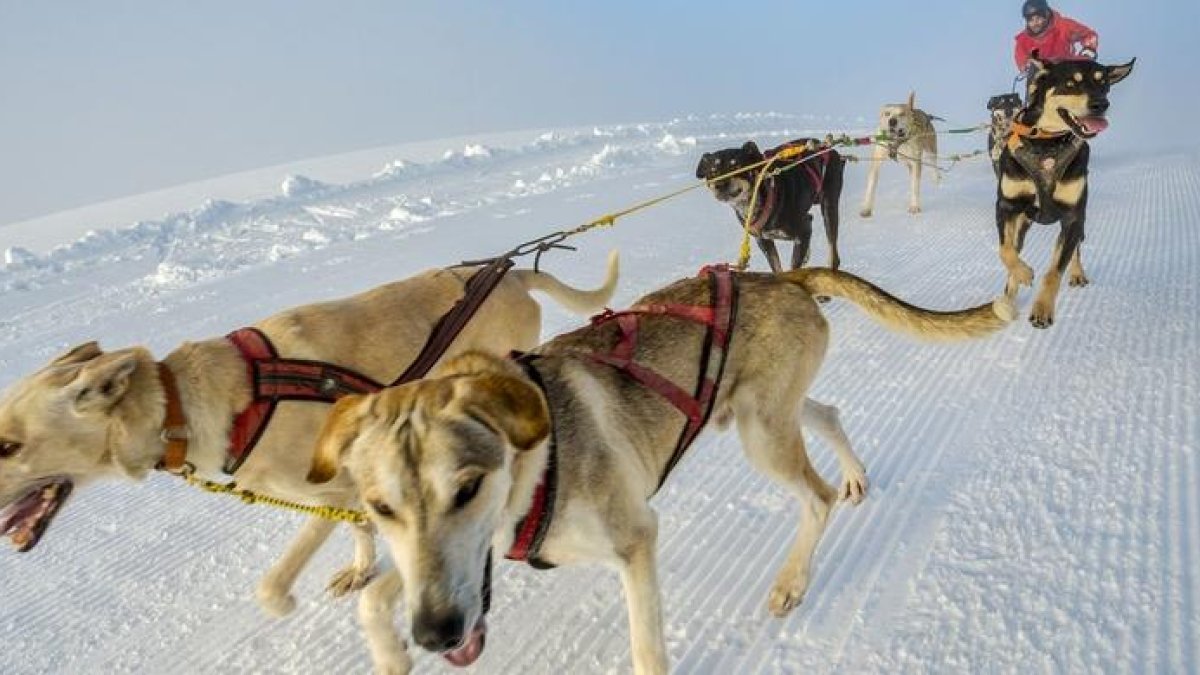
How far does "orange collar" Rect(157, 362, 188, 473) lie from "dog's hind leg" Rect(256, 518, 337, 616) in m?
0.54

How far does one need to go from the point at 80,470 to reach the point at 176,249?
967cm

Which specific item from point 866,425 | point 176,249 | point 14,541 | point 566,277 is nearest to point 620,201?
point 566,277

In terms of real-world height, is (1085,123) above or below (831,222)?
above

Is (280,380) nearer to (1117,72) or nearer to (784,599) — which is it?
(784,599)

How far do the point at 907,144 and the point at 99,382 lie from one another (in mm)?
11273

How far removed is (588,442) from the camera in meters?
2.34

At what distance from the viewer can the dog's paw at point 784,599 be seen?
106 inches

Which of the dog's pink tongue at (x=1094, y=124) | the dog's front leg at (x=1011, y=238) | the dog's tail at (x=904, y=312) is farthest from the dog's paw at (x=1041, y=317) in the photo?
the dog's tail at (x=904, y=312)

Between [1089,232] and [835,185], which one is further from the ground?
[835,185]

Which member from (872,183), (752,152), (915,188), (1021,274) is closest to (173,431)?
(1021,274)

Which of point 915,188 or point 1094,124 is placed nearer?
point 1094,124

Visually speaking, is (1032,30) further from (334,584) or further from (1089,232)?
(334,584)

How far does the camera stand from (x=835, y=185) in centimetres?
749

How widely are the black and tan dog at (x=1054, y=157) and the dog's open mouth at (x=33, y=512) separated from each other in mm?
5607
